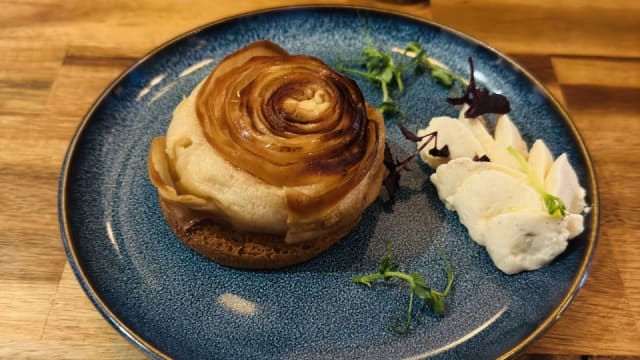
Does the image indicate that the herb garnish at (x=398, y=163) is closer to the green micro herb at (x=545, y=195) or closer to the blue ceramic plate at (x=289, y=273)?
the blue ceramic plate at (x=289, y=273)

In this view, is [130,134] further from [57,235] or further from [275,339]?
[275,339]

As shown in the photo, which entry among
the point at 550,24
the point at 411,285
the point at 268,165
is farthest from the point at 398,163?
the point at 550,24

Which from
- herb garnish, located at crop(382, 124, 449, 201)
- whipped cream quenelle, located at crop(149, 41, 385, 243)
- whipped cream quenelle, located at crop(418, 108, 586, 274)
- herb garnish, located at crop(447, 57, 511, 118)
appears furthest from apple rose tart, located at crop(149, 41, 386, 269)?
herb garnish, located at crop(447, 57, 511, 118)

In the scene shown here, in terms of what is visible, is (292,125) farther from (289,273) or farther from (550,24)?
(550,24)

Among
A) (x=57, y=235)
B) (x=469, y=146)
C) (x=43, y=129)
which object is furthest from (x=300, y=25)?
(x=57, y=235)

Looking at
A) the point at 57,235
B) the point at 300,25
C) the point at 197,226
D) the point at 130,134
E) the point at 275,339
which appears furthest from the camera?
the point at 300,25

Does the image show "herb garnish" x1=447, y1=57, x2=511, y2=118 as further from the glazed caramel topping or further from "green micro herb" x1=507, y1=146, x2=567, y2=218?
the glazed caramel topping
